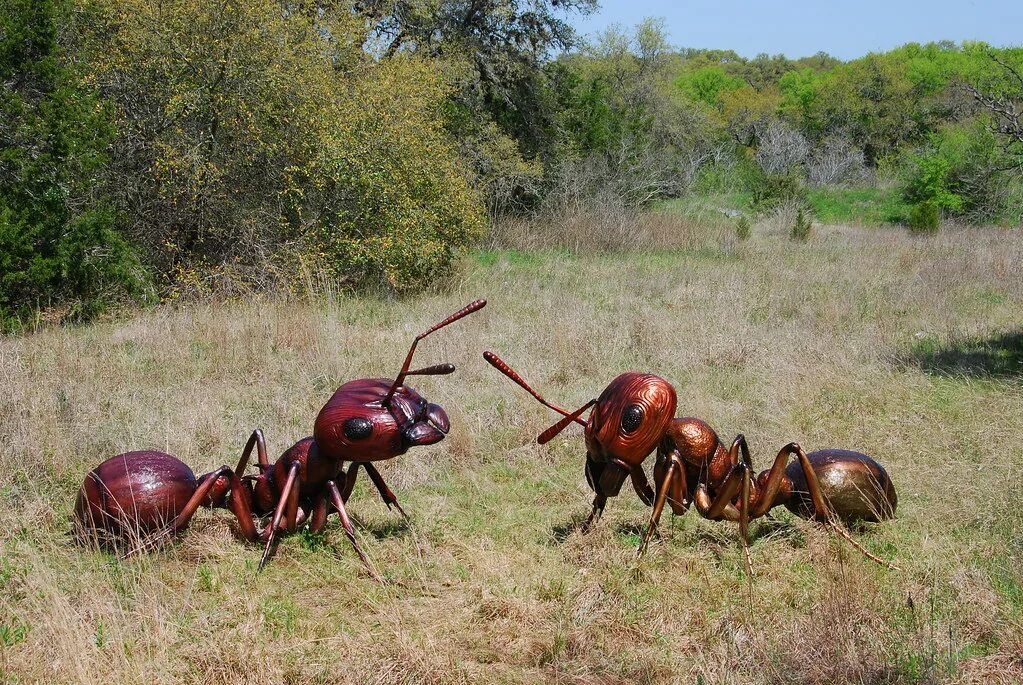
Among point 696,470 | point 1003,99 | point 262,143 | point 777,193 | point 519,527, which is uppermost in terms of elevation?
point 1003,99

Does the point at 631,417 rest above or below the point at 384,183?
below

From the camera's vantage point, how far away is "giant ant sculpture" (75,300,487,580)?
3723 mm

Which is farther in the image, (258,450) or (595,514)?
(595,514)

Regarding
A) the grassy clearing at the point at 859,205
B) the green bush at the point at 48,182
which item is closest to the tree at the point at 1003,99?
the grassy clearing at the point at 859,205

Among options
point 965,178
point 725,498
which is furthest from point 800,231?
point 725,498

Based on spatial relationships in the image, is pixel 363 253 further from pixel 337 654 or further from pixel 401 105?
pixel 337 654

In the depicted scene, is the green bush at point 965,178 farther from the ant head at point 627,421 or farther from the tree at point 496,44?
the ant head at point 627,421

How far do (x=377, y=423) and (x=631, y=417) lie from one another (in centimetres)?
102

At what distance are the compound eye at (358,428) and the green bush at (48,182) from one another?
7.96m

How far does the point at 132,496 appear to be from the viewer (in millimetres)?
3869

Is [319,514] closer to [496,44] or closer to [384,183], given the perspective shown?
[384,183]

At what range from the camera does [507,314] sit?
35.8 ft

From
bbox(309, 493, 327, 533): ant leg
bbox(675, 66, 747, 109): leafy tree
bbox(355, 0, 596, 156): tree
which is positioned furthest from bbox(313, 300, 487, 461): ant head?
bbox(675, 66, 747, 109): leafy tree

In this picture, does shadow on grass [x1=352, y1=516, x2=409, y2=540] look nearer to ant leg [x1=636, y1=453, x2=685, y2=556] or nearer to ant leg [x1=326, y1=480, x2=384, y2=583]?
ant leg [x1=326, y1=480, x2=384, y2=583]
